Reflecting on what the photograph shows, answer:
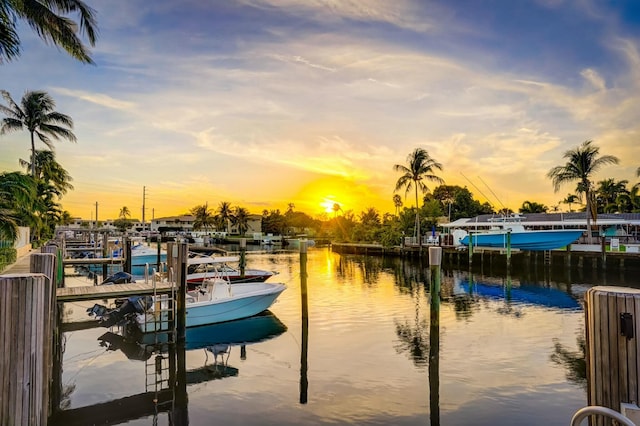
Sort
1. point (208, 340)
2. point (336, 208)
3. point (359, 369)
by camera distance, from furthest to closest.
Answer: point (336, 208) → point (208, 340) → point (359, 369)

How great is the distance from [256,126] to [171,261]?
45.5 feet

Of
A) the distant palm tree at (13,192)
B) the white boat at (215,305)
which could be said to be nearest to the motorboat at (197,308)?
the white boat at (215,305)

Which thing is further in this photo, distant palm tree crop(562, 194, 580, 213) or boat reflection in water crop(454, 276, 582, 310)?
distant palm tree crop(562, 194, 580, 213)

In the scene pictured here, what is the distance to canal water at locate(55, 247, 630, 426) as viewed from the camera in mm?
9000

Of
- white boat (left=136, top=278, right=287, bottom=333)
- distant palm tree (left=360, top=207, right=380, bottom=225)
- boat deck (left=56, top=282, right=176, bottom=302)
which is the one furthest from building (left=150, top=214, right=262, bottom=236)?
boat deck (left=56, top=282, right=176, bottom=302)

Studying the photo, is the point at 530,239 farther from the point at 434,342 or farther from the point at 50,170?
the point at 50,170

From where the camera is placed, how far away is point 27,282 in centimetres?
498

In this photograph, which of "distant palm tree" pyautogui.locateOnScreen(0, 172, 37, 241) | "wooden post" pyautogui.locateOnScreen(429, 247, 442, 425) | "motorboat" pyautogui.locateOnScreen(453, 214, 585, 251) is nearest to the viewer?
"wooden post" pyautogui.locateOnScreen(429, 247, 442, 425)

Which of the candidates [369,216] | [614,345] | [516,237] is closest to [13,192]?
[614,345]

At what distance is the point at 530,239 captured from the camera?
38375 mm

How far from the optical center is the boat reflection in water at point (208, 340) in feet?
38.7

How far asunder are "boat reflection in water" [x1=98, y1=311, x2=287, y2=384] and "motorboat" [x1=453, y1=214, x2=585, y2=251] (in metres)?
29.1

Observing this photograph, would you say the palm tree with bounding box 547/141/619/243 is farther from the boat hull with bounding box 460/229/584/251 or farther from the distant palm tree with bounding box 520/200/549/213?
the distant palm tree with bounding box 520/200/549/213

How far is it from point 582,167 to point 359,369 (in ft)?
126
